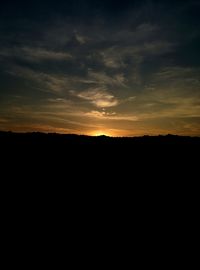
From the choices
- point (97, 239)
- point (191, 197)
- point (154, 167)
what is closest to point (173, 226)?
point (191, 197)

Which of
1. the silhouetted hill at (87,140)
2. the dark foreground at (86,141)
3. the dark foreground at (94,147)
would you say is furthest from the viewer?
the silhouetted hill at (87,140)

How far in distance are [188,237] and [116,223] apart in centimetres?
160

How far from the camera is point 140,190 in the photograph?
22.2ft

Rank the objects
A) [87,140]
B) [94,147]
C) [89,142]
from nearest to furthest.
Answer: [94,147] → [89,142] → [87,140]

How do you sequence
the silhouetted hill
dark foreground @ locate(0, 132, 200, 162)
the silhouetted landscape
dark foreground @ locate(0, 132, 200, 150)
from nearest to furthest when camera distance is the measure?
dark foreground @ locate(0, 132, 200, 162) < the silhouetted landscape < dark foreground @ locate(0, 132, 200, 150) < the silhouetted hill

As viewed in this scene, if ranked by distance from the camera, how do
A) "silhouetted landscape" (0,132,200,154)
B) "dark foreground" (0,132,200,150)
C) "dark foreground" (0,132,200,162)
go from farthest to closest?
1. "dark foreground" (0,132,200,150)
2. "silhouetted landscape" (0,132,200,154)
3. "dark foreground" (0,132,200,162)

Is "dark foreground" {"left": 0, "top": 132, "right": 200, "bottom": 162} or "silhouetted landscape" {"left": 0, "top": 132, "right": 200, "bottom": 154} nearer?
"dark foreground" {"left": 0, "top": 132, "right": 200, "bottom": 162}

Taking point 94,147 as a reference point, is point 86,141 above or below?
above

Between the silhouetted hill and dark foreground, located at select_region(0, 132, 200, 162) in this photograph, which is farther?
the silhouetted hill

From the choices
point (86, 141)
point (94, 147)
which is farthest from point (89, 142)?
point (94, 147)

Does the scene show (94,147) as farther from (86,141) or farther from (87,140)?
(87,140)

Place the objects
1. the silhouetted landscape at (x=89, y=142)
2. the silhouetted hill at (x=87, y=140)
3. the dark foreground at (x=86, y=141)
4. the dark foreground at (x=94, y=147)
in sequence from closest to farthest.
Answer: the dark foreground at (x=94, y=147), the silhouetted landscape at (x=89, y=142), the dark foreground at (x=86, y=141), the silhouetted hill at (x=87, y=140)

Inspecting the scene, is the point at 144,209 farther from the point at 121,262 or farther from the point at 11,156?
the point at 11,156

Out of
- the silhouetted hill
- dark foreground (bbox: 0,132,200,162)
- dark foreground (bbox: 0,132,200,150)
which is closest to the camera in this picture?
dark foreground (bbox: 0,132,200,162)
